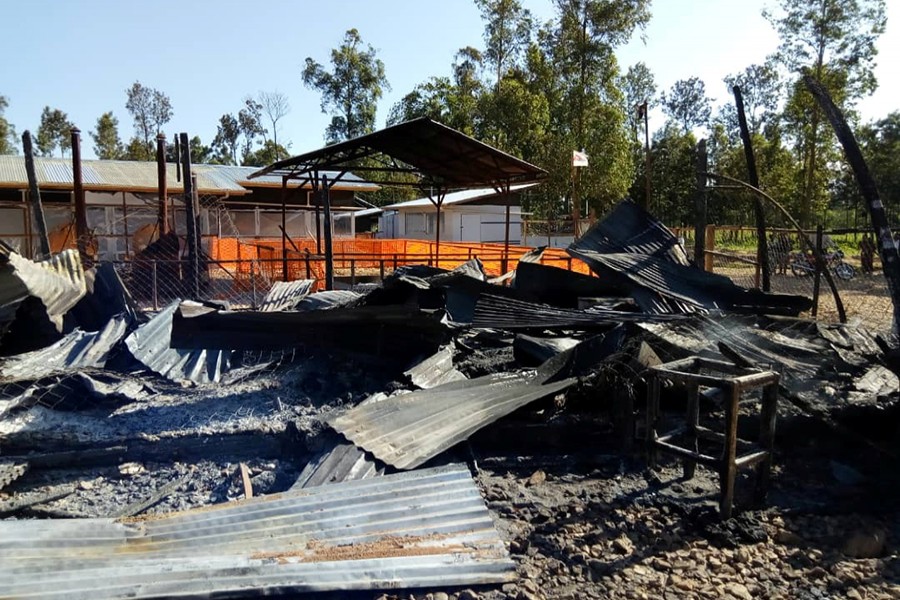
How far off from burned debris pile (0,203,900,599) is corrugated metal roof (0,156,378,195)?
14.6m

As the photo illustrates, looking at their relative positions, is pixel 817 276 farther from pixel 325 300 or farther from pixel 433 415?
pixel 433 415

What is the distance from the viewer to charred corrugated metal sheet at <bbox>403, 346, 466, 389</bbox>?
18.9 feet

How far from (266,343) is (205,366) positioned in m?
0.96

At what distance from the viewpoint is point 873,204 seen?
18.1 feet

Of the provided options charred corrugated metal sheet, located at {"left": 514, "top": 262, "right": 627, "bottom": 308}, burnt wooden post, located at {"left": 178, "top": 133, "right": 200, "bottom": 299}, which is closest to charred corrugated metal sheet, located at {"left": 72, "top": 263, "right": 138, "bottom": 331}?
burnt wooden post, located at {"left": 178, "top": 133, "right": 200, "bottom": 299}

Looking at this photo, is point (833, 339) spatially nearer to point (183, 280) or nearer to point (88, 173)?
point (183, 280)

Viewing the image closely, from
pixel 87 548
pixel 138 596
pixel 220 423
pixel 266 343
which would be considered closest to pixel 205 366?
pixel 266 343

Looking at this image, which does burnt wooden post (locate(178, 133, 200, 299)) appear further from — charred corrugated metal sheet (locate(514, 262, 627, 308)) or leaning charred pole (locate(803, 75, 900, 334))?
leaning charred pole (locate(803, 75, 900, 334))

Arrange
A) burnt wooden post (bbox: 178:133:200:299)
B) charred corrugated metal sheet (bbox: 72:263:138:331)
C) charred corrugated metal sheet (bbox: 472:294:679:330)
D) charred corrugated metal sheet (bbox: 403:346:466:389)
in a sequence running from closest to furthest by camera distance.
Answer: charred corrugated metal sheet (bbox: 403:346:466:389), charred corrugated metal sheet (bbox: 472:294:679:330), charred corrugated metal sheet (bbox: 72:263:138:331), burnt wooden post (bbox: 178:133:200:299)

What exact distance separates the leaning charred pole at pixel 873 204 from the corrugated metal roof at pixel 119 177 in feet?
54.0

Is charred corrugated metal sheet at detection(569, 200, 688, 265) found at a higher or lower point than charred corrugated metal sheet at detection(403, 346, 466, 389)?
higher

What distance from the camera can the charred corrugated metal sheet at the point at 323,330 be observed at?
19.9ft

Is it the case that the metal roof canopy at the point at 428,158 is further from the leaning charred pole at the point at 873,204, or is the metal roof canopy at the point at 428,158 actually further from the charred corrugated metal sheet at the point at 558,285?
the leaning charred pole at the point at 873,204

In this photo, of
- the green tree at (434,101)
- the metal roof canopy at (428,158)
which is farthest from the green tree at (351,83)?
the metal roof canopy at (428,158)
